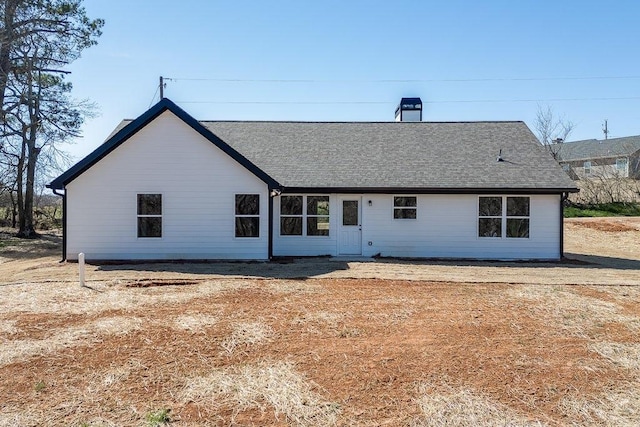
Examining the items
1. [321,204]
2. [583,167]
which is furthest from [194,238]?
[583,167]

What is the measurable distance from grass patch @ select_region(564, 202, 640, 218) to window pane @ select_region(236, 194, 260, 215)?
2581 cm

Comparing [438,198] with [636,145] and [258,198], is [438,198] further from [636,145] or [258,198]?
[636,145]

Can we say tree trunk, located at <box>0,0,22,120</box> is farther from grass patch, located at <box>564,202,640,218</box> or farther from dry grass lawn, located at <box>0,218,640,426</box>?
grass patch, located at <box>564,202,640,218</box>

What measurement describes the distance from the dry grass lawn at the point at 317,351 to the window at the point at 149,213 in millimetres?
3036

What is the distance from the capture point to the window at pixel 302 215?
1608 cm

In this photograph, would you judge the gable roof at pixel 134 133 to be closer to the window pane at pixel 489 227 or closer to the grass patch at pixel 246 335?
the grass patch at pixel 246 335

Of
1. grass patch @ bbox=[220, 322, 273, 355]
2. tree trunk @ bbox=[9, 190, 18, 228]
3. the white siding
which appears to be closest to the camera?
grass patch @ bbox=[220, 322, 273, 355]

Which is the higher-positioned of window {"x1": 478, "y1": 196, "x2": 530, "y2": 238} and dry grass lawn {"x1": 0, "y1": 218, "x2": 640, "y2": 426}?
window {"x1": 478, "y1": 196, "x2": 530, "y2": 238}

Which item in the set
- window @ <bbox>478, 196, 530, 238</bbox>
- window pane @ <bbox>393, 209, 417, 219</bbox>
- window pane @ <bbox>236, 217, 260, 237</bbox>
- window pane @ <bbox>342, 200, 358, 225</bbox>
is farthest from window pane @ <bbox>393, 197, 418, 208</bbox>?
window pane @ <bbox>236, 217, 260, 237</bbox>

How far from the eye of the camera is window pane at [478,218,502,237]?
15.8 metres

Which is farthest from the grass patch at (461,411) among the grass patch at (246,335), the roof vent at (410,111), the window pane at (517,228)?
the roof vent at (410,111)

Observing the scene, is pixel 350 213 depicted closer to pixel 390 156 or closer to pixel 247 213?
pixel 390 156

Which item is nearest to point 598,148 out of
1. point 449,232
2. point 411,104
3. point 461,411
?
point 411,104

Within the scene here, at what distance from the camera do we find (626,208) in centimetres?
3291
